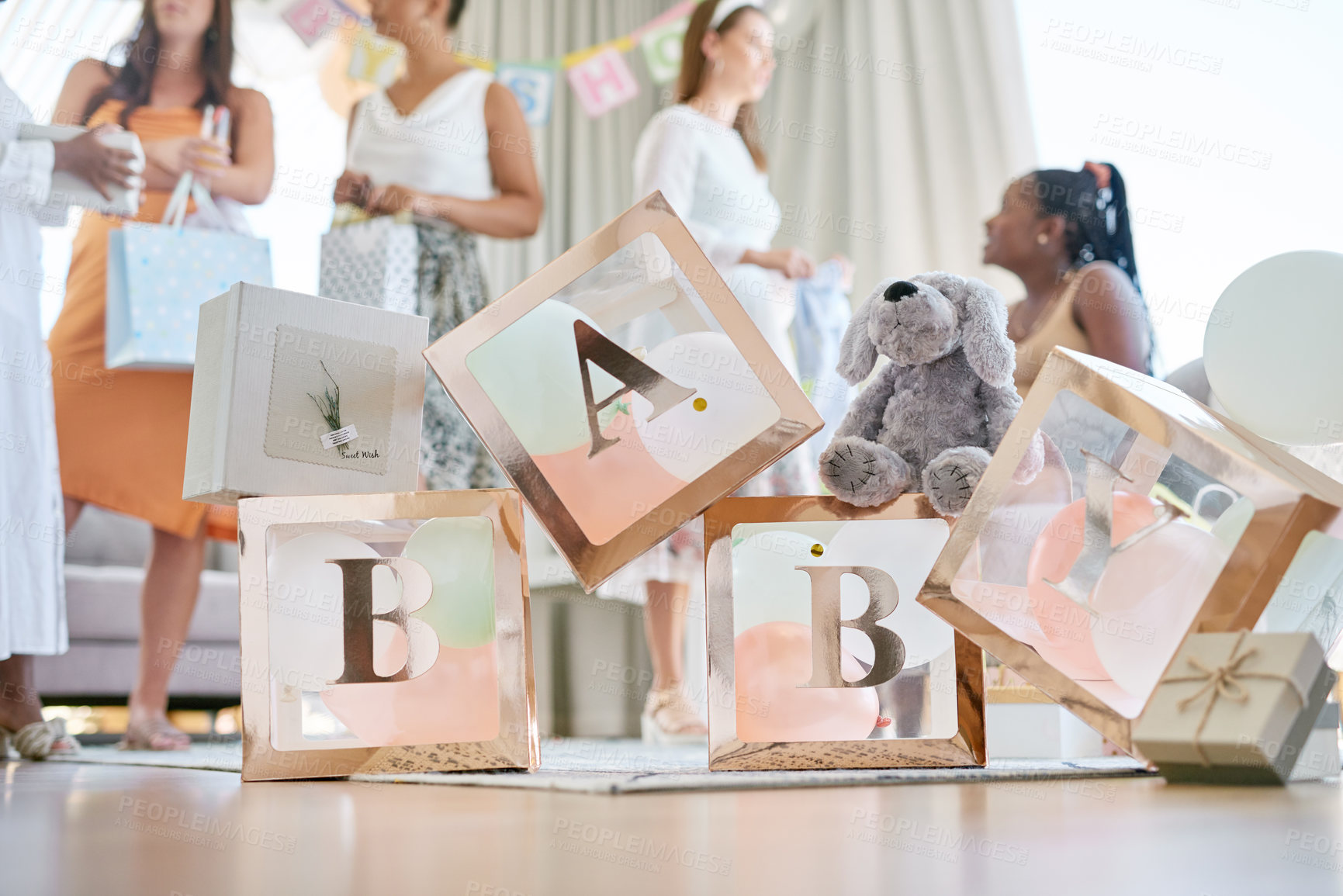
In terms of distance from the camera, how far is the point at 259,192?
182cm

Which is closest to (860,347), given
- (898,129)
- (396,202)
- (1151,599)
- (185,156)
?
(1151,599)

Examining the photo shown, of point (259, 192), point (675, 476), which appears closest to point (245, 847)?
point (675, 476)

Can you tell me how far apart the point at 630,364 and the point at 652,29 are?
91.2 inches

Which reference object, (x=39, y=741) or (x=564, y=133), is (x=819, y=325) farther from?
(x=39, y=741)

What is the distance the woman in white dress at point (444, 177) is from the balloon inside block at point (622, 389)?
0.79m

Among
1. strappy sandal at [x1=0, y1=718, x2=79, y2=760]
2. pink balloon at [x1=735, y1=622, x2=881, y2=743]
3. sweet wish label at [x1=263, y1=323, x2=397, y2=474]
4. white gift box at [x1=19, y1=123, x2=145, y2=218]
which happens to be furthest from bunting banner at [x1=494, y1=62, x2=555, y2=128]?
pink balloon at [x1=735, y1=622, x2=881, y2=743]

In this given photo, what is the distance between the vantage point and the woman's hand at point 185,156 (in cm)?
171

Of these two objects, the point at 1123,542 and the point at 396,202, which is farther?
Result: the point at 396,202

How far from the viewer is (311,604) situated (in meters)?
0.80

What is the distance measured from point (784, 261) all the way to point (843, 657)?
3.51ft

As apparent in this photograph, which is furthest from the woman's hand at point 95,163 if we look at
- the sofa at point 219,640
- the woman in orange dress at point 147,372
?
the sofa at point 219,640

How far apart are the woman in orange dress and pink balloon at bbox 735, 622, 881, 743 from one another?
100cm

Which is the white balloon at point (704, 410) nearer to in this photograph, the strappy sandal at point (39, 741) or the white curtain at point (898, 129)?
the strappy sandal at point (39, 741)

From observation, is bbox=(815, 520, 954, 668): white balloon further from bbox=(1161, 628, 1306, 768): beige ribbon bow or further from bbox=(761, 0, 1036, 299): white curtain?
bbox=(761, 0, 1036, 299): white curtain
